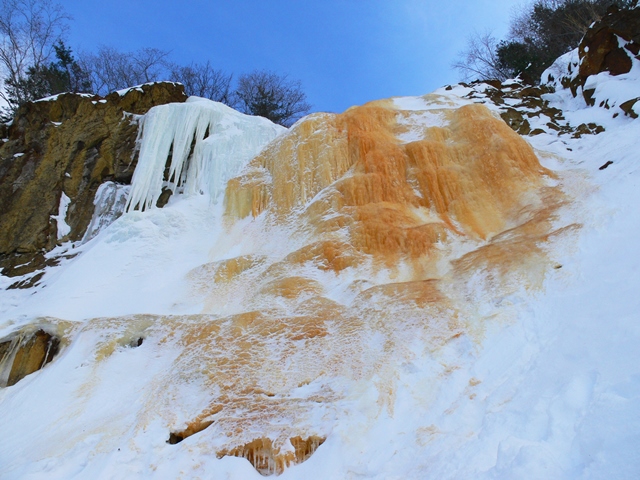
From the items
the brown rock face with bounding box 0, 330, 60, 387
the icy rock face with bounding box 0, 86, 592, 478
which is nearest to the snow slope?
the icy rock face with bounding box 0, 86, 592, 478

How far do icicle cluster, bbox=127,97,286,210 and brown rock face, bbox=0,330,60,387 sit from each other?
579cm

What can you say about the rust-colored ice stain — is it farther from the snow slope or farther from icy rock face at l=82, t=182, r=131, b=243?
icy rock face at l=82, t=182, r=131, b=243

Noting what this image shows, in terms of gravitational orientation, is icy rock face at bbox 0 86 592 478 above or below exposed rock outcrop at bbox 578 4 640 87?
below

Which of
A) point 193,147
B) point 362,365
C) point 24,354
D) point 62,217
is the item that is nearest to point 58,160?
point 62,217

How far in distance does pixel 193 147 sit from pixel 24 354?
846 cm

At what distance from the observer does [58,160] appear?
1395 cm

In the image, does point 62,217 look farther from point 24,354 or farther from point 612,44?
point 612,44

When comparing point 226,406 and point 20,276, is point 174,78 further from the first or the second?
point 226,406

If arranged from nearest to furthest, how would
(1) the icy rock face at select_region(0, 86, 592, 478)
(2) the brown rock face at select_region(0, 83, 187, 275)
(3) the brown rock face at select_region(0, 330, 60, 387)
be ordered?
(1) the icy rock face at select_region(0, 86, 592, 478)
(3) the brown rock face at select_region(0, 330, 60, 387)
(2) the brown rock face at select_region(0, 83, 187, 275)

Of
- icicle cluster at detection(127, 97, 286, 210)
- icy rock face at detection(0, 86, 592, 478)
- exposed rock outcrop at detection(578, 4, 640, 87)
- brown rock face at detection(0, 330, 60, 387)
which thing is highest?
exposed rock outcrop at detection(578, 4, 640, 87)

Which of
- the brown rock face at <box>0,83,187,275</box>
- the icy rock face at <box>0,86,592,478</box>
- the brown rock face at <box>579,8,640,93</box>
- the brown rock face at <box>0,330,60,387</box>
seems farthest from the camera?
the brown rock face at <box>579,8,640,93</box>

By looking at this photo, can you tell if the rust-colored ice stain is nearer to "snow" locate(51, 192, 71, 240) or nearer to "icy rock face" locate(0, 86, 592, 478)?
"icy rock face" locate(0, 86, 592, 478)

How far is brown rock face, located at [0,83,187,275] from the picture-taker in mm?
12734

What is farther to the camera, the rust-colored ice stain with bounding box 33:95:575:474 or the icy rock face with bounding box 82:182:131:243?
the icy rock face with bounding box 82:182:131:243
